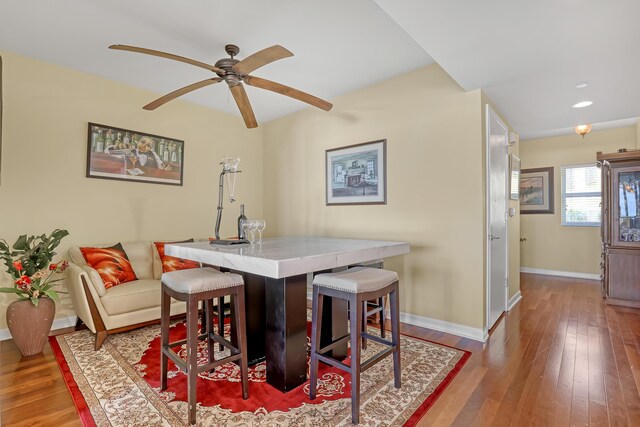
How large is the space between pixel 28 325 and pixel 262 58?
2720 mm

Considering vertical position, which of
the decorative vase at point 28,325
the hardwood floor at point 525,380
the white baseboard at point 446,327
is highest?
the decorative vase at point 28,325

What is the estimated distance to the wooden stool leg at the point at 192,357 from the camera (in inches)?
68.6

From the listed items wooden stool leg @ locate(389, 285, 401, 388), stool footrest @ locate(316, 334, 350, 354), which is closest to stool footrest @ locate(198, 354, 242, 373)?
stool footrest @ locate(316, 334, 350, 354)

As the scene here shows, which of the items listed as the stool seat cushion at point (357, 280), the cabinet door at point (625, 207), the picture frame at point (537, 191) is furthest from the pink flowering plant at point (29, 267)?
the picture frame at point (537, 191)

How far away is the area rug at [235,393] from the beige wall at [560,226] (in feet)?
14.5

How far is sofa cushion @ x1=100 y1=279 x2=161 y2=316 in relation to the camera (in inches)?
107

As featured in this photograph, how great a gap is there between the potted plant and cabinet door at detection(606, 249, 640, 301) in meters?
6.01

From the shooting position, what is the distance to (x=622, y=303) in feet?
12.9

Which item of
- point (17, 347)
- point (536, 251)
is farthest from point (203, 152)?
point (536, 251)

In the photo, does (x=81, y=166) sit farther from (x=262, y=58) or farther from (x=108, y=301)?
(x=262, y=58)

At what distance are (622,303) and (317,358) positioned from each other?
13.9 feet

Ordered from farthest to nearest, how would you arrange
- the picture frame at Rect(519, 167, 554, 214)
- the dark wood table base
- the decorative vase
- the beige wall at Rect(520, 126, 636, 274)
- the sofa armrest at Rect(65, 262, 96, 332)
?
the picture frame at Rect(519, 167, 554, 214)
the beige wall at Rect(520, 126, 636, 274)
the sofa armrest at Rect(65, 262, 96, 332)
the decorative vase
the dark wood table base

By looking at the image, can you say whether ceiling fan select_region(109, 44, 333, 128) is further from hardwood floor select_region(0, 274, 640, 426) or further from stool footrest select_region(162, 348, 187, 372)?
hardwood floor select_region(0, 274, 640, 426)

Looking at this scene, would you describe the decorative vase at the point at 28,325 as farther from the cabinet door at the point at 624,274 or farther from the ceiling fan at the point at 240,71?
the cabinet door at the point at 624,274
